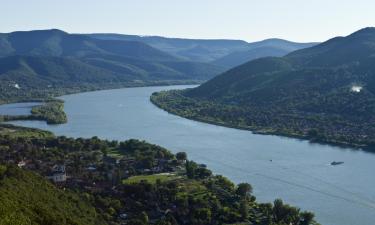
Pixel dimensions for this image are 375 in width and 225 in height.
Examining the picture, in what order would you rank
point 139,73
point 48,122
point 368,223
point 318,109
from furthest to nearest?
point 139,73
point 318,109
point 48,122
point 368,223

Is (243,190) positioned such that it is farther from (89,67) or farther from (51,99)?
(89,67)

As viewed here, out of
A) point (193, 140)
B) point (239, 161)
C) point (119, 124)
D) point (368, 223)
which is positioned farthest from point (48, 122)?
point (368, 223)

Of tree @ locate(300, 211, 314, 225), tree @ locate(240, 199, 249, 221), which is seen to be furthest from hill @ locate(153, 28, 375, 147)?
tree @ locate(240, 199, 249, 221)

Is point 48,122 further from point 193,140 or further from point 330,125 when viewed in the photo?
point 330,125

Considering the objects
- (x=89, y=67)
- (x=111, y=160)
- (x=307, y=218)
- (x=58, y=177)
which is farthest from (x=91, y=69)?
(x=307, y=218)

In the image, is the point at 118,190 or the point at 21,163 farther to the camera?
the point at 21,163

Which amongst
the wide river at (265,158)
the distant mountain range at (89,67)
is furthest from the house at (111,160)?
the distant mountain range at (89,67)
